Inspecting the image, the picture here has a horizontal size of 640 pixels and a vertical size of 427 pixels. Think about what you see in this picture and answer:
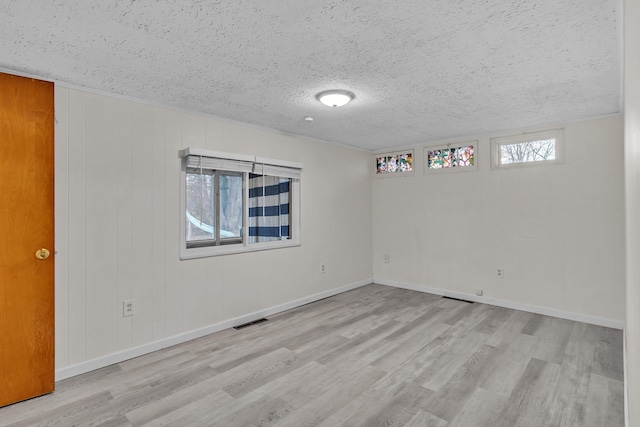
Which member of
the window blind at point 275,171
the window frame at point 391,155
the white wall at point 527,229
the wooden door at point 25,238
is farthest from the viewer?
the window frame at point 391,155

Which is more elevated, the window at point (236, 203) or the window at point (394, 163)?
the window at point (394, 163)

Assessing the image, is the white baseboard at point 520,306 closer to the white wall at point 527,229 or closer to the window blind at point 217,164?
the white wall at point 527,229

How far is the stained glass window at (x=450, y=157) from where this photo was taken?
15.3 ft

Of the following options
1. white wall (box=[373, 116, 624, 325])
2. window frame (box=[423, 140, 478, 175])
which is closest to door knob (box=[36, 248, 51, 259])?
white wall (box=[373, 116, 624, 325])

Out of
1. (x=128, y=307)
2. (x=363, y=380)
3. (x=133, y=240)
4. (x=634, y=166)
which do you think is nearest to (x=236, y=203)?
(x=133, y=240)

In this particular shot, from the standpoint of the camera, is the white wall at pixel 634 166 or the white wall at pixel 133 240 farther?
the white wall at pixel 133 240

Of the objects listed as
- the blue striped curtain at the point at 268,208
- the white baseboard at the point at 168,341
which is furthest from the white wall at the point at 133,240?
the blue striped curtain at the point at 268,208

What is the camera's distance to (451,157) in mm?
4844

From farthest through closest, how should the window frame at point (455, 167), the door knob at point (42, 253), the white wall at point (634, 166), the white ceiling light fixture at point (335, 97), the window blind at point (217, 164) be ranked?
the window frame at point (455, 167) → the window blind at point (217, 164) → the white ceiling light fixture at point (335, 97) → the door knob at point (42, 253) → the white wall at point (634, 166)

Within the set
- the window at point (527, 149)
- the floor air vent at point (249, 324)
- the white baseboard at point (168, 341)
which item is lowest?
the floor air vent at point (249, 324)

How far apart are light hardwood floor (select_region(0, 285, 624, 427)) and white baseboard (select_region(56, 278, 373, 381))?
0.26 feet

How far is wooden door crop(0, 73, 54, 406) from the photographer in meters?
2.31

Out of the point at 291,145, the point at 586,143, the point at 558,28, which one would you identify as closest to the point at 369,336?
the point at 291,145

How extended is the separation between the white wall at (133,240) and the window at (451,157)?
229 centimetres
